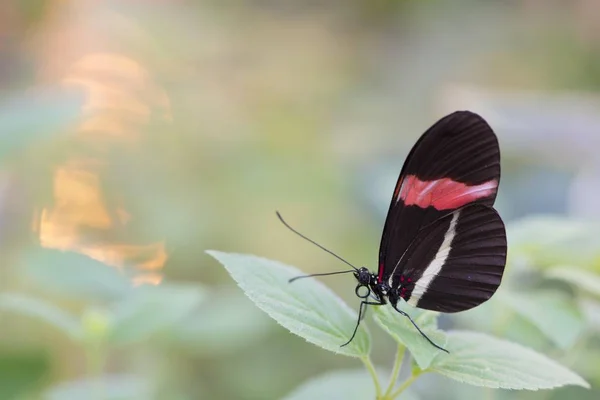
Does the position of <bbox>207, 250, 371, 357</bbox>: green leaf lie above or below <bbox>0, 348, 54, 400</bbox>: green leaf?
above

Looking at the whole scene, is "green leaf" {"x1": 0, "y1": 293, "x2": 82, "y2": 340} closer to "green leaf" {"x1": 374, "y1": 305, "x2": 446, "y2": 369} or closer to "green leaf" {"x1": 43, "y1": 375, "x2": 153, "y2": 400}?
"green leaf" {"x1": 43, "y1": 375, "x2": 153, "y2": 400}

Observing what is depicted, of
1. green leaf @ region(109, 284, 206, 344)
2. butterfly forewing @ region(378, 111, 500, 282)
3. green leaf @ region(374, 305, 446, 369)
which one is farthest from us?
green leaf @ region(109, 284, 206, 344)

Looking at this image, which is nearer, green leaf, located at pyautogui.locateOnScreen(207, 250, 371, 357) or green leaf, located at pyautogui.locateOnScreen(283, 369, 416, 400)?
green leaf, located at pyautogui.locateOnScreen(207, 250, 371, 357)

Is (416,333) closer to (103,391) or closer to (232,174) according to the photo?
(103,391)

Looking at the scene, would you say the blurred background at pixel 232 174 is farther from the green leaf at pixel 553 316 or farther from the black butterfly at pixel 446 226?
the black butterfly at pixel 446 226

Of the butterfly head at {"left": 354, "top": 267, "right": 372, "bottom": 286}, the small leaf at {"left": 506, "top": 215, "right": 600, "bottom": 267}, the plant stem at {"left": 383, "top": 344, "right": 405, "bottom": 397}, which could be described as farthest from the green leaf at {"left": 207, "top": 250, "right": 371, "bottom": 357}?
the small leaf at {"left": 506, "top": 215, "right": 600, "bottom": 267}

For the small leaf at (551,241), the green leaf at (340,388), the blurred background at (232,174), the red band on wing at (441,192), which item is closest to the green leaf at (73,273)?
the blurred background at (232,174)

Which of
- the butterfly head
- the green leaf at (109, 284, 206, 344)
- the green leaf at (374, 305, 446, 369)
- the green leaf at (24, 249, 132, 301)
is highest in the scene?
the green leaf at (374, 305, 446, 369)

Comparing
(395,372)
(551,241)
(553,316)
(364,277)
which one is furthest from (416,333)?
(551,241)
